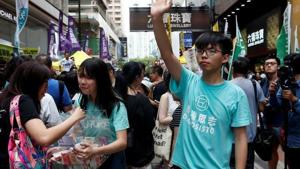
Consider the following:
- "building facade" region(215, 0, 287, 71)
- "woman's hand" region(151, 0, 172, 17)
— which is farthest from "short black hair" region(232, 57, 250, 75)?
"building facade" region(215, 0, 287, 71)

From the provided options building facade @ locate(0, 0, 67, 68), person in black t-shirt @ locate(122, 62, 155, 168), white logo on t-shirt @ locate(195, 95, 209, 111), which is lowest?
person in black t-shirt @ locate(122, 62, 155, 168)

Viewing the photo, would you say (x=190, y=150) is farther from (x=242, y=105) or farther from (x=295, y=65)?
(x=295, y=65)

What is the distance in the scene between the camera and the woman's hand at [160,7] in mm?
2998

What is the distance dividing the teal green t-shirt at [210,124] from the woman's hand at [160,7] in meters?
0.55

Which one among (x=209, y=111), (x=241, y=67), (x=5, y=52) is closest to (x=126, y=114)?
(x=209, y=111)

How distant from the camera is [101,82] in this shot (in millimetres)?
3367

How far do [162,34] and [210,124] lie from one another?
66 centimetres

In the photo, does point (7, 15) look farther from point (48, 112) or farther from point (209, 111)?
point (209, 111)

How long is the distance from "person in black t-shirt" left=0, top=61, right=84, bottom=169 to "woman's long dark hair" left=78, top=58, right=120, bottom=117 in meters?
0.25

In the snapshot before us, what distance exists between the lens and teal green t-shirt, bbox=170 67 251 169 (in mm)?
3002

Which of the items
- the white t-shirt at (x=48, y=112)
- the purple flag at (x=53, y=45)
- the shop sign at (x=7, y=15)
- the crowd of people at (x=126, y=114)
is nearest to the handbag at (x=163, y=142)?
the white t-shirt at (x=48, y=112)

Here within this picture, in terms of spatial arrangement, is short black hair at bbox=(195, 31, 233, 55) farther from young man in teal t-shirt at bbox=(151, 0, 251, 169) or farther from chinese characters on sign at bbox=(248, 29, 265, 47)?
chinese characters on sign at bbox=(248, 29, 265, 47)

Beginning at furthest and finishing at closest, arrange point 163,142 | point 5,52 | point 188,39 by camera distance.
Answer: point 188,39 < point 5,52 < point 163,142

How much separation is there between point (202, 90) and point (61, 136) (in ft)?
3.22
